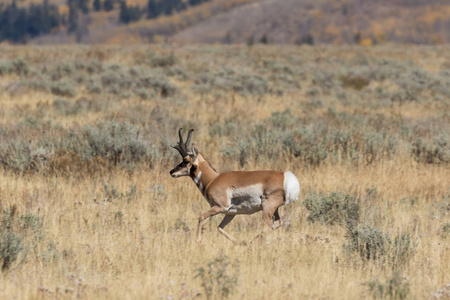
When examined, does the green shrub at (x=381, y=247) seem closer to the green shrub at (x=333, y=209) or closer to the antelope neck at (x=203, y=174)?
the green shrub at (x=333, y=209)

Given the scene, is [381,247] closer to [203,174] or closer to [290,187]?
[290,187]

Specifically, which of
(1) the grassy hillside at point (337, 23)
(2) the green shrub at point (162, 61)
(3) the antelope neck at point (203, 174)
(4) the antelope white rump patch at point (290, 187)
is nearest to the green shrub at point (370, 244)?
(4) the antelope white rump patch at point (290, 187)

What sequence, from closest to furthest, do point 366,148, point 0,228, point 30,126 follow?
point 0,228
point 366,148
point 30,126

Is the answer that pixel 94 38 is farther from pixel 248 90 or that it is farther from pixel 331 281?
pixel 331 281

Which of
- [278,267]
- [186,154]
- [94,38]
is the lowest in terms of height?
[94,38]

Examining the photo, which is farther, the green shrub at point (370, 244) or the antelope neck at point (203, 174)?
the antelope neck at point (203, 174)

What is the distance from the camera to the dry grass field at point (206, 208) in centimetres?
486

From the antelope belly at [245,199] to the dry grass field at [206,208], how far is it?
0.39m

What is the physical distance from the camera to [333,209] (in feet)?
24.5

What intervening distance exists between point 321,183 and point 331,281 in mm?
4226

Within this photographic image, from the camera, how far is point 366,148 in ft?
36.9

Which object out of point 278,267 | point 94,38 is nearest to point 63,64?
point 278,267

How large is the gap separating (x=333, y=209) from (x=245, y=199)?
153 centimetres

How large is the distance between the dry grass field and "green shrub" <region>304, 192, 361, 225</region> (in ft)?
0.06
